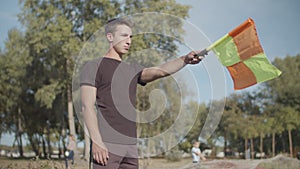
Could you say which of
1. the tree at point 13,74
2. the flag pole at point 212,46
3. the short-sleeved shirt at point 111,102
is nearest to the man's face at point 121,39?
the short-sleeved shirt at point 111,102

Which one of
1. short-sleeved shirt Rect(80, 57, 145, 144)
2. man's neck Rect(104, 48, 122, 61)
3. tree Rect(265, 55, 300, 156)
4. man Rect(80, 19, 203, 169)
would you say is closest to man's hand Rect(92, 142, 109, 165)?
man Rect(80, 19, 203, 169)

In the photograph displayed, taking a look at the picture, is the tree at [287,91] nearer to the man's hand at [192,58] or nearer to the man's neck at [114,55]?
the man's hand at [192,58]

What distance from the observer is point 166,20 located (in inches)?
202

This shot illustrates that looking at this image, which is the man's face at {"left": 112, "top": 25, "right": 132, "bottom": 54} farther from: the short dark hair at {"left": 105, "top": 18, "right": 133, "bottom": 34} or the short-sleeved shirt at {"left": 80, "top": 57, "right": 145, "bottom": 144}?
the short-sleeved shirt at {"left": 80, "top": 57, "right": 145, "bottom": 144}

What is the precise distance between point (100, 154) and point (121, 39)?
94 cm

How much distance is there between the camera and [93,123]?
2816 millimetres

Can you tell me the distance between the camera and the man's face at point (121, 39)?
10.2 feet

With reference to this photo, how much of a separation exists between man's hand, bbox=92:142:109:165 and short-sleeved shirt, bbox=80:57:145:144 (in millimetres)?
109

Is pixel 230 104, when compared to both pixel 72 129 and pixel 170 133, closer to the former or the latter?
pixel 72 129

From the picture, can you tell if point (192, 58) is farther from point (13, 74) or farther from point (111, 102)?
point (13, 74)

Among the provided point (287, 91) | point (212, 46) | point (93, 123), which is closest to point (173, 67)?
point (212, 46)

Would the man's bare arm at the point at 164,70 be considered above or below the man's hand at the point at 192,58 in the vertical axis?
below

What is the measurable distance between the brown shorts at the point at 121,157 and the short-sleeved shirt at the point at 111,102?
0.05m

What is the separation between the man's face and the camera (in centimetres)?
311
